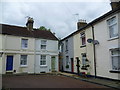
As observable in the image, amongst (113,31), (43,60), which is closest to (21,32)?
(43,60)

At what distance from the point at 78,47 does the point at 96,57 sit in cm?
471

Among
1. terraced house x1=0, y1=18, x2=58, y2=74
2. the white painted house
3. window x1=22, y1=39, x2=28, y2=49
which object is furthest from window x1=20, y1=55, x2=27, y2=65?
the white painted house

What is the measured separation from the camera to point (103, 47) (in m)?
13.5

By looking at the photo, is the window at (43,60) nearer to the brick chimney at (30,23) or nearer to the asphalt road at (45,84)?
the brick chimney at (30,23)

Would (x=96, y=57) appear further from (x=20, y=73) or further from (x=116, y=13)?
(x=20, y=73)

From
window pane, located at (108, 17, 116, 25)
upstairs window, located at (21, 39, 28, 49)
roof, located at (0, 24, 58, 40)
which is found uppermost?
roof, located at (0, 24, 58, 40)

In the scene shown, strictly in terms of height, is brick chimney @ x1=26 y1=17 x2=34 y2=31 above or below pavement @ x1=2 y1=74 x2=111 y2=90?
above

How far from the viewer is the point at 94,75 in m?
14.8

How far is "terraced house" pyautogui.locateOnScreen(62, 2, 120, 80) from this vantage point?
12.0 meters

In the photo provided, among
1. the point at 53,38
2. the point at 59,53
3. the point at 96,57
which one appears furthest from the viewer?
the point at 59,53

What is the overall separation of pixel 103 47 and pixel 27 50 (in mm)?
12208

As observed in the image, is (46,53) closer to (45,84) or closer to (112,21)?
(45,84)

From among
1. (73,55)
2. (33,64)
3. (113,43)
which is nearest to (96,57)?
(113,43)

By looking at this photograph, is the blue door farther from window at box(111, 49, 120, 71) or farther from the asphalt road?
window at box(111, 49, 120, 71)
